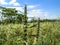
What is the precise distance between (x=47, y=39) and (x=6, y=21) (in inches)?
67.4

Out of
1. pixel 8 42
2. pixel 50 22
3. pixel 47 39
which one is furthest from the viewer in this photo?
pixel 50 22

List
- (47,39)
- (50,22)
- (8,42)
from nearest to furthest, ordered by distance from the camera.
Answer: (8,42) → (47,39) → (50,22)

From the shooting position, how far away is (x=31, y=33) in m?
6.87

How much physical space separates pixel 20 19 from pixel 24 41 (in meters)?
0.86

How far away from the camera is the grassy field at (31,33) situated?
253 inches

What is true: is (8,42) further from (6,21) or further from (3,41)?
(6,21)

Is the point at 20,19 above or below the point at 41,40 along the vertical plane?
above

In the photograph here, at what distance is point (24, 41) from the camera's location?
6.41 meters

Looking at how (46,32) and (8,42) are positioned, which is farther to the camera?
(46,32)

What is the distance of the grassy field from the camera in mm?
6414

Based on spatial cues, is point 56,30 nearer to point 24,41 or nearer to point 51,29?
point 51,29

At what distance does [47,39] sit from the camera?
6781 mm

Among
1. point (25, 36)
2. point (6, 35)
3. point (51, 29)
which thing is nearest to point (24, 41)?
point (25, 36)

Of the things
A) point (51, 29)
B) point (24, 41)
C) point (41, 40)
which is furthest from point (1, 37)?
point (51, 29)
